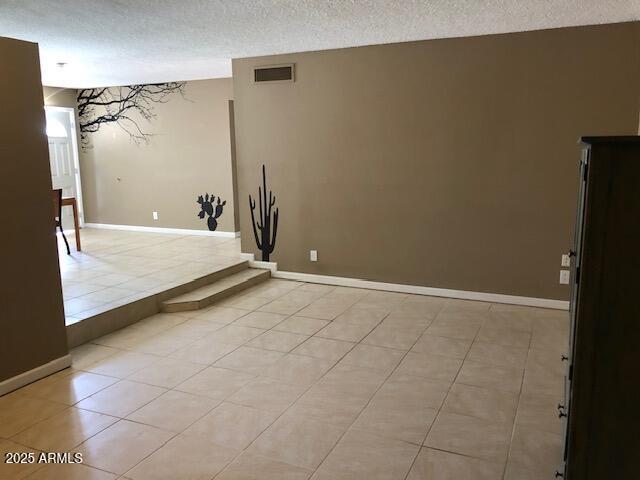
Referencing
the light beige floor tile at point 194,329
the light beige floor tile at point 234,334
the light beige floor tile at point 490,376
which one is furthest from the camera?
the light beige floor tile at point 194,329

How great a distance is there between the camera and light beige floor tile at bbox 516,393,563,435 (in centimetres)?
259

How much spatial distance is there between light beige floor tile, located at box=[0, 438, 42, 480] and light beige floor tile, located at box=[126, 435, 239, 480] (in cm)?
47

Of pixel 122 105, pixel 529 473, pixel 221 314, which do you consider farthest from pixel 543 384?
pixel 122 105

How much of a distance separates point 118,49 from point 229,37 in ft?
3.89

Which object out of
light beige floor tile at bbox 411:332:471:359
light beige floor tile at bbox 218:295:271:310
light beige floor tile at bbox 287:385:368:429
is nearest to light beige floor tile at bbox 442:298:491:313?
light beige floor tile at bbox 411:332:471:359

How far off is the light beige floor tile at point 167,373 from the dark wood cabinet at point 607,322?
7.58 ft

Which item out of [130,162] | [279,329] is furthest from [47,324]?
[130,162]

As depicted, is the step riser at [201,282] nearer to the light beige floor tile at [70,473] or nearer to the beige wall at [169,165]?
the beige wall at [169,165]

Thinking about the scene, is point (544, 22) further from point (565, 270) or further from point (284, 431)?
point (284, 431)

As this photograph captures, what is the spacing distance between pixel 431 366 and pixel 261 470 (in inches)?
58.3

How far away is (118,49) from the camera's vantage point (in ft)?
15.6

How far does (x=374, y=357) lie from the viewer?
3.48m

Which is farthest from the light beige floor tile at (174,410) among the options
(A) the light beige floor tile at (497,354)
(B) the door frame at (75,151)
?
(B) the door frame at (75,151)

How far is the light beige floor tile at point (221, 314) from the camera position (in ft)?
14.1
